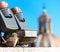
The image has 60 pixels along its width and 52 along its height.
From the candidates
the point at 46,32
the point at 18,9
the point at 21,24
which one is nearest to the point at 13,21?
the point at 21,24

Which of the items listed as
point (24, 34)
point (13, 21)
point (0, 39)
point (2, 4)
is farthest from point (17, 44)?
point (2, 4)

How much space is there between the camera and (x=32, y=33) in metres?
5.26

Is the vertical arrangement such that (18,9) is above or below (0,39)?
above

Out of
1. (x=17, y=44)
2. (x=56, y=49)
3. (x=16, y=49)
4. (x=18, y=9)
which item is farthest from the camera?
(x=18, y=9)

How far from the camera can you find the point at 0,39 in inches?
215

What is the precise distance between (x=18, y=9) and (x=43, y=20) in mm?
2701

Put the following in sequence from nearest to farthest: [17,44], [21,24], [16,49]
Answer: [16,49]
[17,44]
[21,24]

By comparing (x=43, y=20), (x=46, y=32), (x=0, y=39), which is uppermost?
(x=43, y=20)

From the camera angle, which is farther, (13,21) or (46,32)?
(13,21)

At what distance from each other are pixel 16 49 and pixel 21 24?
266 cm

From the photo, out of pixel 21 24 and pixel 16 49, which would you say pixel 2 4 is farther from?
pixel 16 49

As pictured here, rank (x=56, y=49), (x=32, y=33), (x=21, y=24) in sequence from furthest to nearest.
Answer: (x=21, y=24) → (x=32, y=33) → (x=56, y=49)

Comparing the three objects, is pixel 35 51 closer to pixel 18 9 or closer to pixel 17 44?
pixel 17 44

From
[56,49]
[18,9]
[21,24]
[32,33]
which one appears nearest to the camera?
[56,49]
